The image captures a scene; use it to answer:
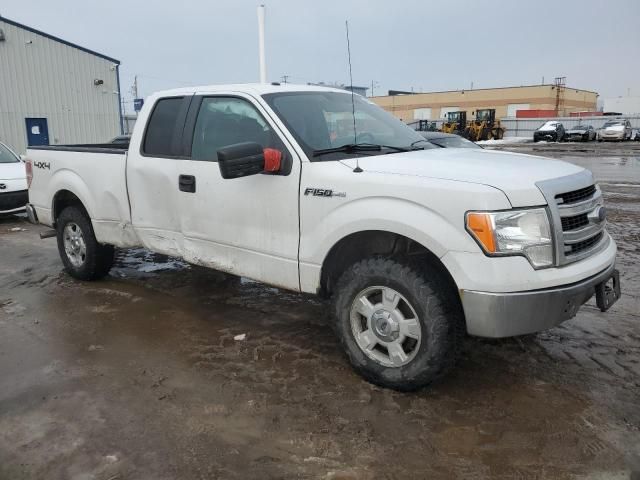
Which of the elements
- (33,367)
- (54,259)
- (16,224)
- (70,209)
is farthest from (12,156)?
(33,367)

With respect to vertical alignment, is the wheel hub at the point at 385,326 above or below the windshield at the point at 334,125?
below

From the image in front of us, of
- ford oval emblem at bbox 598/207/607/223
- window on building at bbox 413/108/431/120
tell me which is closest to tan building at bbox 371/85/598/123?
window on building at bbox 413/108/431/120

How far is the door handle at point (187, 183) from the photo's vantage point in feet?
14.2

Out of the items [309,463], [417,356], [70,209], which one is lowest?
[309,463]

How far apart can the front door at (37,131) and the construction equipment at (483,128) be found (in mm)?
28697

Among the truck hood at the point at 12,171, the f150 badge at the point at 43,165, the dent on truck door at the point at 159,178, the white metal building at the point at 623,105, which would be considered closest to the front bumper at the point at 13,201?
the truck hood at the point at 12,171

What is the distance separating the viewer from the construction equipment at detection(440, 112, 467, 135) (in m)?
40.6

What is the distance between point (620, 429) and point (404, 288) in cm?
139

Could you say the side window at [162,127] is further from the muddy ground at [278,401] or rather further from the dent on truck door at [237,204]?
the muddy ground at [278,401]

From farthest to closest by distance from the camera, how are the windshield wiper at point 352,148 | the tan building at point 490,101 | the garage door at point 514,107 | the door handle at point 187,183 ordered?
1. the garage door at point 514,107
2. the tan building at point 490,101
3. the door handle at point 187,183
4. the windshield wiper at point 352,148

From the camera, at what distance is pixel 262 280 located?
13.3 ft

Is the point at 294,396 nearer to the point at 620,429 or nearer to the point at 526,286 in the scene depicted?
the point at 526,286

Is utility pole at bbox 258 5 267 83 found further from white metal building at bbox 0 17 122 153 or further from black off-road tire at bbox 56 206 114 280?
white metal building at bbox 0 17 122 153

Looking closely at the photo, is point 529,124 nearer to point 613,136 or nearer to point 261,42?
point 613,136
